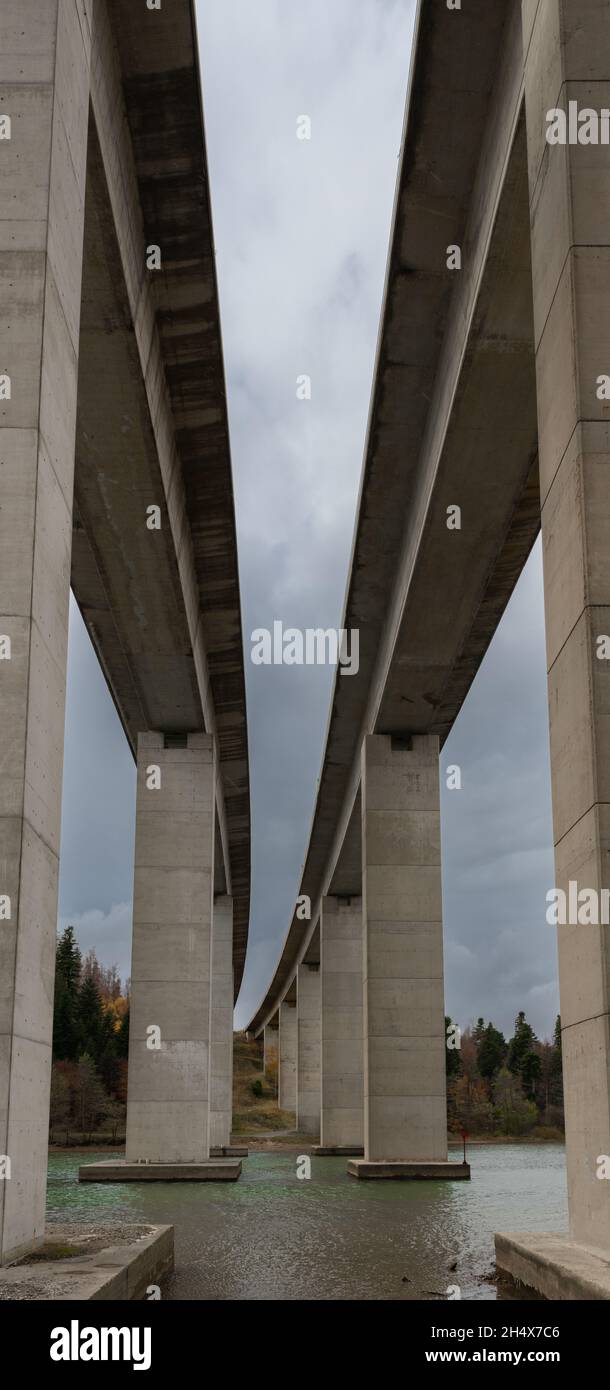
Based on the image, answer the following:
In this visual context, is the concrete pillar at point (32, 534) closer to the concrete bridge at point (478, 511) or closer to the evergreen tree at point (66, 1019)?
the concrete bridge at point (478, 511)

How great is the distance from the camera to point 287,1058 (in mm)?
85562

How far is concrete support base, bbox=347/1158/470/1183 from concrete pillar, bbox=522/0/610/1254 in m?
16.3

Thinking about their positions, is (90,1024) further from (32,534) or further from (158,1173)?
(32,534)

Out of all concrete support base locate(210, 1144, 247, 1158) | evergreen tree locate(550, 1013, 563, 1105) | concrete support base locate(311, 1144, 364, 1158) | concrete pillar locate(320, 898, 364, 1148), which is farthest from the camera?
evergreen tree locate(550, 1013, 563, 1105)

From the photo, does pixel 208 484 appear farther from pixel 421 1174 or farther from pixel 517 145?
pixel 421 1174

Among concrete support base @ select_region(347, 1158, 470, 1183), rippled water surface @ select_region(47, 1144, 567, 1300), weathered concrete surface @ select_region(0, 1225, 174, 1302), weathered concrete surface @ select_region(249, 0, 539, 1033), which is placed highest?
weathered concrete surface @ select_region(249, 0, 539, 1033)

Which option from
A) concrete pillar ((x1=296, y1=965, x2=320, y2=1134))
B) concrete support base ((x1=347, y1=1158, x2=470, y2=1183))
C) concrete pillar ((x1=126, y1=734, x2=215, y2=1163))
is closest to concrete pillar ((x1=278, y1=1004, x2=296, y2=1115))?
concrete pillar ((x1=296, y1=965, x2=320, y2=1134))

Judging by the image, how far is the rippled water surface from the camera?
9.81 metres

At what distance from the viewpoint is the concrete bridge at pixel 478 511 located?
843 cm

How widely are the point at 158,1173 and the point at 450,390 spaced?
15189 millimetres

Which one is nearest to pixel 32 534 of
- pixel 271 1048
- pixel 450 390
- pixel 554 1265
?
pixel 554 1265

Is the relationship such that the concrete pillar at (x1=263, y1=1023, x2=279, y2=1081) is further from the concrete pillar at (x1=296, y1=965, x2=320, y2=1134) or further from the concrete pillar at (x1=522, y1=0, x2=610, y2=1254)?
the concrete pillar at (x1=522, y1=0, x2=610, y2=1254)

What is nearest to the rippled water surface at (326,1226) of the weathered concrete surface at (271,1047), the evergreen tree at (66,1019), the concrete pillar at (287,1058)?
the evergreen tree at (66,1019)

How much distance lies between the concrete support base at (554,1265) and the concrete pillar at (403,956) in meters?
17.3
